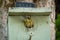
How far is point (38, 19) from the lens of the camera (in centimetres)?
256

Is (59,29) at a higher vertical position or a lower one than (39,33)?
lower

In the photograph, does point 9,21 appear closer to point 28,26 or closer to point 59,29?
point 28,26

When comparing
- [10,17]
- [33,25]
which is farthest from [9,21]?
[33,25]

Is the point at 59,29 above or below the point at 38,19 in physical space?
below

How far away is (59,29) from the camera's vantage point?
211 inches

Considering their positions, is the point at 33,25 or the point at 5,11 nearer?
the point at 33,25

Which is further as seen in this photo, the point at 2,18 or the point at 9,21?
the point at 2,18

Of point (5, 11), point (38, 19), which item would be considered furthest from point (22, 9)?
point (5, 11)

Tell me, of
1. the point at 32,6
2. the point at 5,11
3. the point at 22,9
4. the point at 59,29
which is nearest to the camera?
the point at 22,9

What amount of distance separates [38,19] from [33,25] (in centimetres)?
7

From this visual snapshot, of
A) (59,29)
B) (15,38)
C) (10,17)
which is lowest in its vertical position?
(59,29)

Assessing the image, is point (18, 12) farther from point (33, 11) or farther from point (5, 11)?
point (5, 11)

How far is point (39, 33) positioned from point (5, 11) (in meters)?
0.72

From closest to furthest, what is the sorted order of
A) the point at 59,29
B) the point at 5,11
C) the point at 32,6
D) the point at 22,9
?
the point at 22,9 → the point at 32,6 → the point at 5,11 → the point at 59,29
